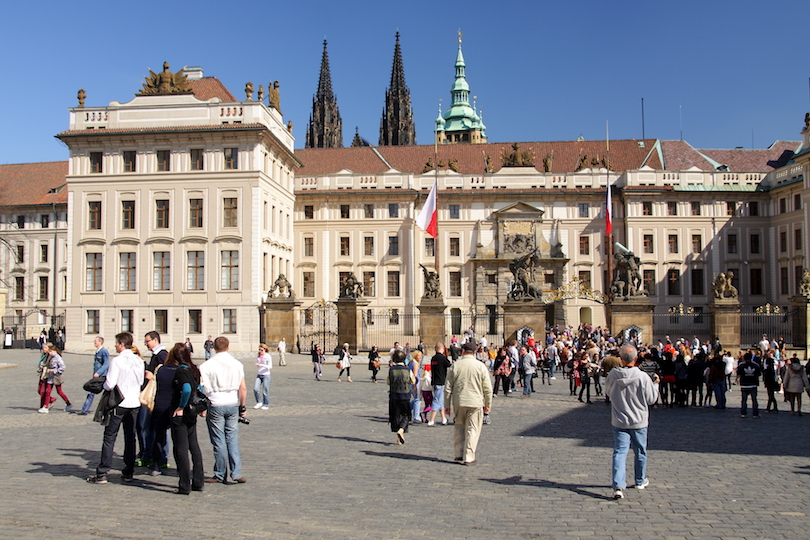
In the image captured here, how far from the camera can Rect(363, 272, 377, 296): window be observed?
54.6 metres

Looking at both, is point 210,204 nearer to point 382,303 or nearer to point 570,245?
point 382,303

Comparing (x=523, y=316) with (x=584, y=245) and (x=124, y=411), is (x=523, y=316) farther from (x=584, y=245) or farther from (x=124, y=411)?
(x=584, y=245)

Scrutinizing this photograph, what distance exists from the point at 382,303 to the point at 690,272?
70.9 ft

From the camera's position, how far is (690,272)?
5294 centimetres

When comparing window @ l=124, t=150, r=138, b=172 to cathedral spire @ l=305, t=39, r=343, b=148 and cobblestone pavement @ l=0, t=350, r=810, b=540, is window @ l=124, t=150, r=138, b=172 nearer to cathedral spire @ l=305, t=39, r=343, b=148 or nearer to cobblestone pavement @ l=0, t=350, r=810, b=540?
cobblestone pavement @ l=0, t=350, r=810, b=540

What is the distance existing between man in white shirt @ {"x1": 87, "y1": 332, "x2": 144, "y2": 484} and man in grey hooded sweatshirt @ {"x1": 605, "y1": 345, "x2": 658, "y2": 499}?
5.62m

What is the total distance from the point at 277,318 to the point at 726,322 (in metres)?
19.8

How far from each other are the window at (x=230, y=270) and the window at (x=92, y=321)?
714 cm

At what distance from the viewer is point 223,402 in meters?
8.82

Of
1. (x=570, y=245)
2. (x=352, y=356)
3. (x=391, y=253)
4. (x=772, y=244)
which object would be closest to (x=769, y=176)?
(x=772, y=244)

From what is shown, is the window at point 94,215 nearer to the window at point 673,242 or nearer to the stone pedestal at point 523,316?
the stone pedestal at point 523,316

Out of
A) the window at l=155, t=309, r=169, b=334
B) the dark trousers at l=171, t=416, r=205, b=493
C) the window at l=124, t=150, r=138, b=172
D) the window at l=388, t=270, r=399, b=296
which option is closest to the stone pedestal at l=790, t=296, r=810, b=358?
the window at l=388, t=270, r=399, b=296

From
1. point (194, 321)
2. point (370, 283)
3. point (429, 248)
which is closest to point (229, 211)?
point (194, 321)

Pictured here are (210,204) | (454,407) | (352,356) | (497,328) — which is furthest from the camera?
(497,328)
